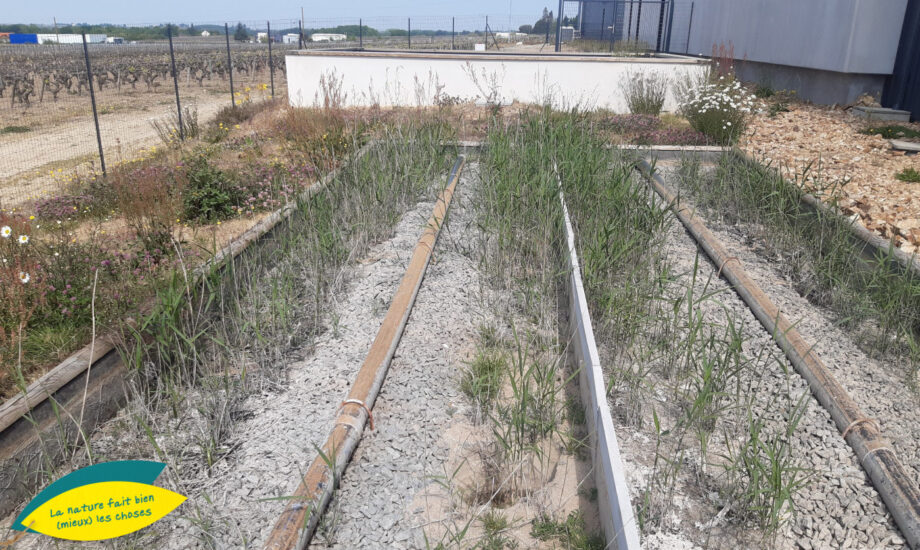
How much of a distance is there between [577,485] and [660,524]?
358 millimetres

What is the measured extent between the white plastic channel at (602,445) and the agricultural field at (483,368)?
2 cm

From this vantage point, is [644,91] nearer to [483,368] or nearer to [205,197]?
[205,197]

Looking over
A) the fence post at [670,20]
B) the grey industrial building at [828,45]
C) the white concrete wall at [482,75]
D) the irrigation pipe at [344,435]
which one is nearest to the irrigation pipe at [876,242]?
the irrigation pipe at [344,435]

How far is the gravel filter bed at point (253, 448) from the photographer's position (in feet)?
7.00

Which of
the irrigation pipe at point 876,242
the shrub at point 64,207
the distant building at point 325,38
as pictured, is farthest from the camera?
the distant building at point 325,38

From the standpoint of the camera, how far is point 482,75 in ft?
39.5

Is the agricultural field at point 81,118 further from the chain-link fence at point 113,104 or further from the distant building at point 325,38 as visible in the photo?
the distant building at point 325,38

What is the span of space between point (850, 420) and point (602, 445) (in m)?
1.16

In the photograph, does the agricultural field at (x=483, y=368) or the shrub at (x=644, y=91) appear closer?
the agricultural field at (x=483, y=368)

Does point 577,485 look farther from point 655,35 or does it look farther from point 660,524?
point 655,35

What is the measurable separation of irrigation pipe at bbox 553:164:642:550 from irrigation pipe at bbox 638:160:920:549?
2.88 feet

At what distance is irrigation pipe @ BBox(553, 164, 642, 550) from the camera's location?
192cm

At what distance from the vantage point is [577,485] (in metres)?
2.45

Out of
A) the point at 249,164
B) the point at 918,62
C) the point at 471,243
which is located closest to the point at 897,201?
the point at 471,243
